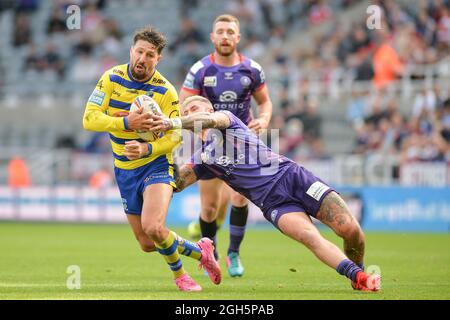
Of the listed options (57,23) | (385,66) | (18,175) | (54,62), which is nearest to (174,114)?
(385,66)

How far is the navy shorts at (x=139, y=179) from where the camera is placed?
389 inches

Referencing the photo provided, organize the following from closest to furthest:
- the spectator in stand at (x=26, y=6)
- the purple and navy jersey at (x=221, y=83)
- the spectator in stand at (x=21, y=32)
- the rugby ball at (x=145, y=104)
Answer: the rugby ball at (x=145, y=104)
the purple and navy jersey at (x=221, y=83)
the spectator in stand at (x=21, y=32)
the spectator in stand at (x=26, y=6)

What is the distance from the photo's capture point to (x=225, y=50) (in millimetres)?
11883

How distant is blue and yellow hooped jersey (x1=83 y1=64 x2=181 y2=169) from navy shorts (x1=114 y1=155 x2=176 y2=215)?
0.19 feet

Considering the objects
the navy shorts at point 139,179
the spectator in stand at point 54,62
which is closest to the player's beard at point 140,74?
the navy shorts at point 139,179

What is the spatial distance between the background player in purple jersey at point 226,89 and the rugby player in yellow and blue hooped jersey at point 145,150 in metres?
1.85

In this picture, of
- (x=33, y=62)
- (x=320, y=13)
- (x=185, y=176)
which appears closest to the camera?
(x=185, y=176)

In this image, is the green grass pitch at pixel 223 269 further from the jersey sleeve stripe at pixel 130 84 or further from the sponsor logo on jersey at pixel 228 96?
the sponsor logo on jersey at pixel 228 96

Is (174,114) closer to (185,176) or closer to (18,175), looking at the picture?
(185,176)

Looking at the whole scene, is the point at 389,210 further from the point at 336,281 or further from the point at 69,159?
the point at 336,281

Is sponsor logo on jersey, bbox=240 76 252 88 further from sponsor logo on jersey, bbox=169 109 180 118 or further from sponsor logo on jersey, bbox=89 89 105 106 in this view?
sponsor logo on jersey, bbox=89 89 105 106

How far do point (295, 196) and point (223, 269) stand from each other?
307 cm

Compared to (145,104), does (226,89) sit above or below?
above

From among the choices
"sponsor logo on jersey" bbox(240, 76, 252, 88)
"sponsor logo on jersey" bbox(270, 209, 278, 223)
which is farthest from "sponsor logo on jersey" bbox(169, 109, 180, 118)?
"sponsor logo on jersey" bbox(240, 76, 252, 88)
